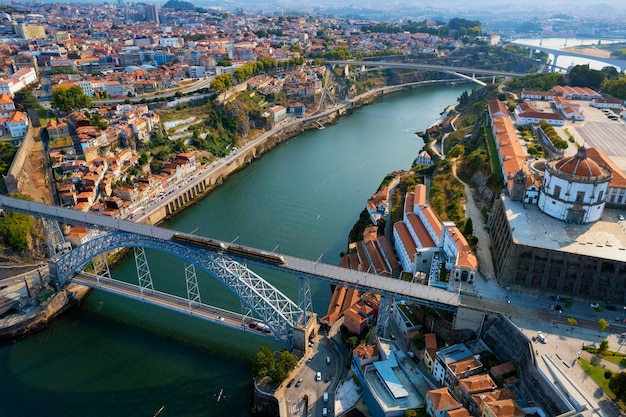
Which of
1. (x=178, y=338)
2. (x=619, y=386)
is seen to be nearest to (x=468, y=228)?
(x=619, y=386)

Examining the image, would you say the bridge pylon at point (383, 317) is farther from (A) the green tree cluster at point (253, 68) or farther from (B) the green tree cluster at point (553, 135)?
(A) the green tree cluster at point (253, 68)

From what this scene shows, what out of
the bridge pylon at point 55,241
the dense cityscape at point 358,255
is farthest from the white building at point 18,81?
the bridge pylon at point 55,241

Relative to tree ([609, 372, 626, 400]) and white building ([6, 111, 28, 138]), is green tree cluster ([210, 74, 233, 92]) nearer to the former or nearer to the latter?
white building ([6, 111, 28, 138])

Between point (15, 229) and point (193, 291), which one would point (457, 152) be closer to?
point (193, 291)

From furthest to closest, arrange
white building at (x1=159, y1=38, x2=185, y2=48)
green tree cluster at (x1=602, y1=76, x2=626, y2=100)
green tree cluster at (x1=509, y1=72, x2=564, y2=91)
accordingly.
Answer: white building at (x1=159, y1=38, x2=185, y2=48) → green tree cluster at (x1=509, y1=72, x2=564, y2=91) → green tree cluster at (x1=602, y1=76, x2=626, y2=100)

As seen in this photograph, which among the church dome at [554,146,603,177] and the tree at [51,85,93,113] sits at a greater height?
the church dome at [554,146,603,177]

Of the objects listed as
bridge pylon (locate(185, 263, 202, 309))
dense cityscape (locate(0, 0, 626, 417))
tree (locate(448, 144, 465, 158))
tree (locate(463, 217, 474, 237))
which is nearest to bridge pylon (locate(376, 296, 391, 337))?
dense cityscape (locate(0, 0, 626, 417))
